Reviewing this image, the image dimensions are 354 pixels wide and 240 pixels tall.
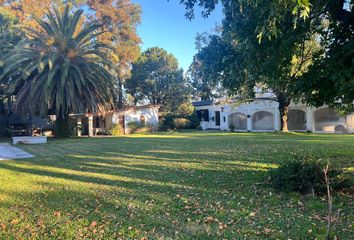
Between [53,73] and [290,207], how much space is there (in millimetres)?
Answer: 21158

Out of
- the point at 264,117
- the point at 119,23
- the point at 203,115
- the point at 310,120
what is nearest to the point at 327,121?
the point at 310,120

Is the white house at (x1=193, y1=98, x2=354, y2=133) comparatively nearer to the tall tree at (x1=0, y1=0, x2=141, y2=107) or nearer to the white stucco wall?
the white stucco wall

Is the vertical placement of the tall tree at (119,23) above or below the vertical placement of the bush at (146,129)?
above

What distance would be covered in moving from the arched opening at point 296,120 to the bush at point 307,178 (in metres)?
26.5

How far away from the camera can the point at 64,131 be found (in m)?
27.0

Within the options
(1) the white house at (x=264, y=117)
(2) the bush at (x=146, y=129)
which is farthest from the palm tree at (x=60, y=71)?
(1) the white house at (x=264, y=117)

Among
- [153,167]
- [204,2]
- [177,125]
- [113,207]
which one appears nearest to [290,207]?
[113,207]

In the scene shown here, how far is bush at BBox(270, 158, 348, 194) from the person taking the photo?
6.29 metres

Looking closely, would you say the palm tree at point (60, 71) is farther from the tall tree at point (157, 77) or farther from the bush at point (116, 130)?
the tall tree at point (157, 77)

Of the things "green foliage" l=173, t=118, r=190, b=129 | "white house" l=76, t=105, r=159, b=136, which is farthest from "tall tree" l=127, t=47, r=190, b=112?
"white house" l=76, t=105, r=159, b=136

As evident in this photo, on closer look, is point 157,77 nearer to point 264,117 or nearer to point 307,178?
point 264,117

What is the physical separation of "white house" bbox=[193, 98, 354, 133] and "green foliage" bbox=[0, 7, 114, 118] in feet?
39.5

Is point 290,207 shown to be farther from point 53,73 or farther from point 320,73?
point 53,73

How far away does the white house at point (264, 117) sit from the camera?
1118 inches
